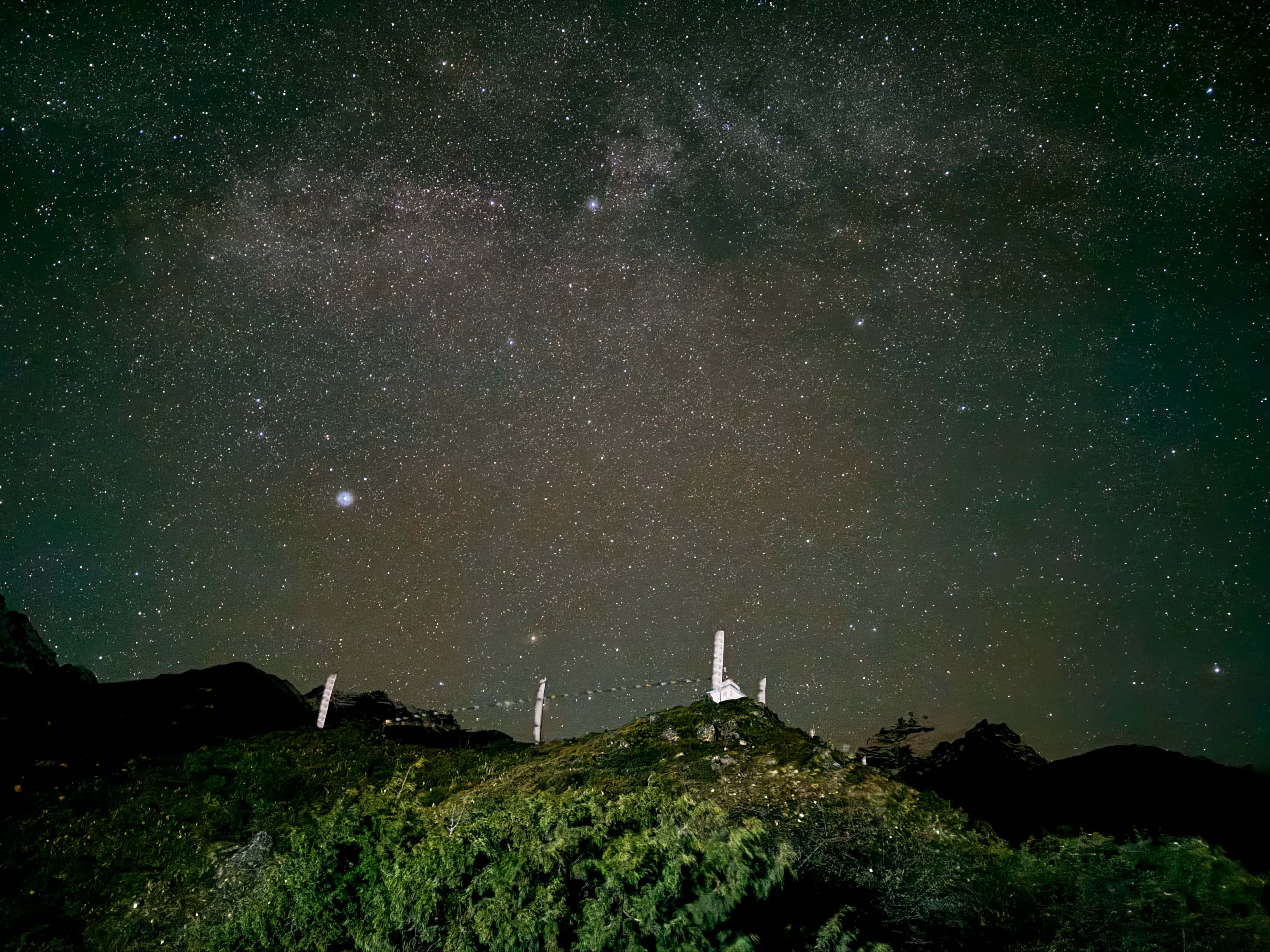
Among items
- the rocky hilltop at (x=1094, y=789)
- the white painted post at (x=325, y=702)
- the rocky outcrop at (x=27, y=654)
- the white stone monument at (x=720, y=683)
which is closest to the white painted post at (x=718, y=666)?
the white stone monument at (x=720, y=683)

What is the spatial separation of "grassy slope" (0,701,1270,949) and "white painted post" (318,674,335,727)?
4.97 ft

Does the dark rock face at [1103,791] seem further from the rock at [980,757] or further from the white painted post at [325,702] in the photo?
the white painted post at [325,702]

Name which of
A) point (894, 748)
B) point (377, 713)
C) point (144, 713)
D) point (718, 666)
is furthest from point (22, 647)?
point (894, 748)

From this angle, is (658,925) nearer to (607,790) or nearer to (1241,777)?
(607,790)

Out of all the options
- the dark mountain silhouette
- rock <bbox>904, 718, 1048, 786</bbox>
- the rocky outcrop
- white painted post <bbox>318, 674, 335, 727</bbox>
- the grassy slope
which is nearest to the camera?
the grassy slope

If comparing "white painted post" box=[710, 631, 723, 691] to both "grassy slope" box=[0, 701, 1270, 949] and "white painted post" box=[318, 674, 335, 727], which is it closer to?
"grassy slope" box=[0, 701, 1270, 949]

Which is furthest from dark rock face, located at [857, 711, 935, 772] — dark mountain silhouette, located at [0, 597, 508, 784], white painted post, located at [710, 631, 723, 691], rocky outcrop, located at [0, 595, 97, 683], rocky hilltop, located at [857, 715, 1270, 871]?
rocky outcrop, located at [0, 595, 97, 683]

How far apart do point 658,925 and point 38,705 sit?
17552mm

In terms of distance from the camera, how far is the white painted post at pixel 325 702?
14.7 metres

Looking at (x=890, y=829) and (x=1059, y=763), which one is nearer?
(x=890, y=829)

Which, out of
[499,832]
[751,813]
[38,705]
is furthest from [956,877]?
[38,705]

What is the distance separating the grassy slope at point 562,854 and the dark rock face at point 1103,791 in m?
1.41

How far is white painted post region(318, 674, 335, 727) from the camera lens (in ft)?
48.4

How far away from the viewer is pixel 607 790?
30.5ft
